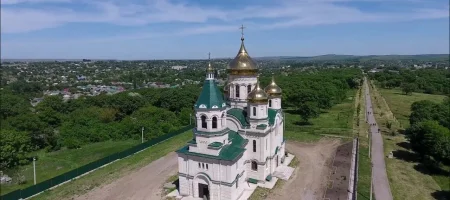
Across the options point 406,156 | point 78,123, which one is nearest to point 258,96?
point 406,156

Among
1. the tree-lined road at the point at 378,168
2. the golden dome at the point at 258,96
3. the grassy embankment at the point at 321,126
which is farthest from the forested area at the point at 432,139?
the golden dome at the point at 258,96

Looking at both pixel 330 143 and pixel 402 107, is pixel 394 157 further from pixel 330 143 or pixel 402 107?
pixel 402 107

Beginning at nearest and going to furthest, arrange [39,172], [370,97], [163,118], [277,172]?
1. [277,172]
2. [39,172]
3. [163,118]
4. [370,97]

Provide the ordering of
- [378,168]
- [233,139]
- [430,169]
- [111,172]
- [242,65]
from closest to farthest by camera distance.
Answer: [233,139] < [242,65] < [430,169] < [378,168] < [111,172]

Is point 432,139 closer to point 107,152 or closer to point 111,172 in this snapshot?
point 111,172

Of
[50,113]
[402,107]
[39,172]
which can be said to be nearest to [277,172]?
[39,172]

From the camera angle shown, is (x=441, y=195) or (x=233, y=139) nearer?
(x=441, y=195)

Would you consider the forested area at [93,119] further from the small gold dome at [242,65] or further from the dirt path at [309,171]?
the small gold dome at [242,65]
